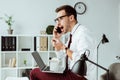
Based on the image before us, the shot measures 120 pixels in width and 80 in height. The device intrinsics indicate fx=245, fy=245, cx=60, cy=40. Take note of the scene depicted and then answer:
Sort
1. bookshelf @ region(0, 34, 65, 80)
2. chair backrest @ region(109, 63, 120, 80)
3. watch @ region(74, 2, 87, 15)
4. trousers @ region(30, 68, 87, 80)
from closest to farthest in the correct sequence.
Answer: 1. trousers @ region(30, 68, 87, 80)
2. chair backrest @ region(109, 63, 120, 80)
3. bookshelf @ region(0, 34, 65, 80)
4. watch @ region(74, 2, 87, 15)

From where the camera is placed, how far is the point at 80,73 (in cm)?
138

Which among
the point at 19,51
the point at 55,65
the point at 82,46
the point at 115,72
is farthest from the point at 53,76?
the point at 19,51

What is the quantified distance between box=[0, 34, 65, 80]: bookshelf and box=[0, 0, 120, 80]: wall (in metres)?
0.20

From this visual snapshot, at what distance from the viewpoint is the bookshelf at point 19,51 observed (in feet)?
15.1

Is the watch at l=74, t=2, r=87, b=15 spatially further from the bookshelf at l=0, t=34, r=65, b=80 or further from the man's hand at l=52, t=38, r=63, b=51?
the man's hand at l=52, t=38, r=63, b=51

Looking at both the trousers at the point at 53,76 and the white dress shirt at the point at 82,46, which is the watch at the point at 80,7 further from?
the trousers at the point at 53,76

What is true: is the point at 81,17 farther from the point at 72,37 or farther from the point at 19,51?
the point at 72,37

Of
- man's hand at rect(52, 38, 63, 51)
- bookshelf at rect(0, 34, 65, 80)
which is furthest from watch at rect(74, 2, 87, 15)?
man's hand at rect(52, 38, 63, 51)

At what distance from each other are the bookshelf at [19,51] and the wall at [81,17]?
198 mm

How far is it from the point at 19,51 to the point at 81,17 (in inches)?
56.1

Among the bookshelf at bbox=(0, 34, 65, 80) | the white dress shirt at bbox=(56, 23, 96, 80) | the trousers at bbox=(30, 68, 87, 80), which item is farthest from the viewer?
the bookshelf at bbox=(0, 34, 65, 80)

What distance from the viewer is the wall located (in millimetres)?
4809

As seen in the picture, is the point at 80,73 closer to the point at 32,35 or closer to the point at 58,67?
the point at 58,67

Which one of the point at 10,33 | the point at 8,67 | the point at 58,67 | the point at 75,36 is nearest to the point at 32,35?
the point at 10,33
